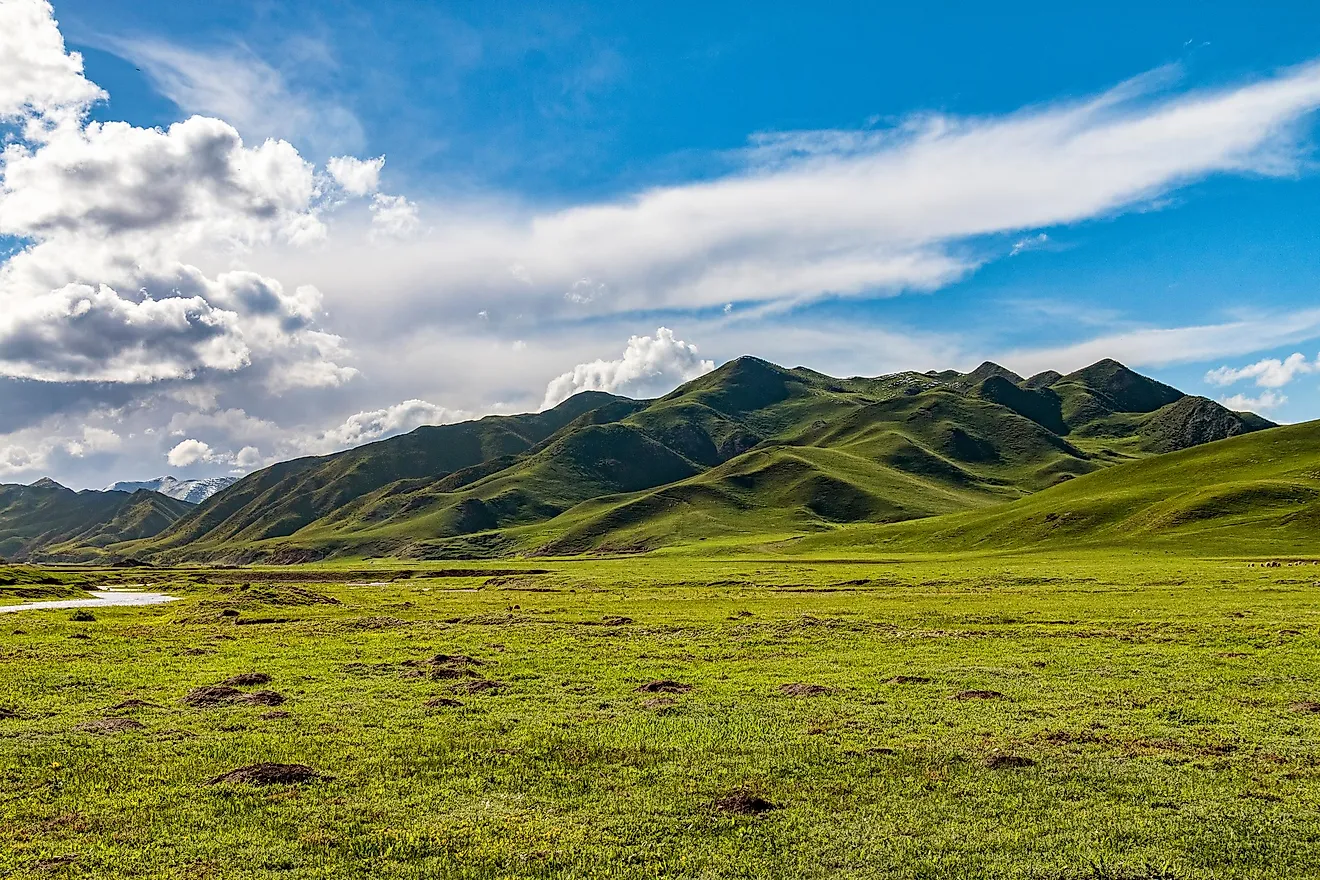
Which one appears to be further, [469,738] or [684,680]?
[684,680]

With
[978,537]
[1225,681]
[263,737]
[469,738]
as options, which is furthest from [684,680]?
[978,537]

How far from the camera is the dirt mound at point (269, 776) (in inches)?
822

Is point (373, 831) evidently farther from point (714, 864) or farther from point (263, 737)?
point (263, 737)

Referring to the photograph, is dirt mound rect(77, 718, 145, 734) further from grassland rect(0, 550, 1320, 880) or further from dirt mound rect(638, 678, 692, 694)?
dirt mound rect(638, 678, 692, 694)

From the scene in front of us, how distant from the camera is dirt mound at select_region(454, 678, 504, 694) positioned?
111 ft

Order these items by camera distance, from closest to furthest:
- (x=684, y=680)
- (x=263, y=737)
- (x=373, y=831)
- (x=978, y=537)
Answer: (x=373, y=831)
(x=263, y=737)
(x=684, y=680)
(x=978, y=537)

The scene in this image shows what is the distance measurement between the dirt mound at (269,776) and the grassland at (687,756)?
52 centimetres

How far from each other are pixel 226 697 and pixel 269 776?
13.1 m

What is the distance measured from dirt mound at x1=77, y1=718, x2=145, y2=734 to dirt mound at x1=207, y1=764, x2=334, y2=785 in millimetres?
7816

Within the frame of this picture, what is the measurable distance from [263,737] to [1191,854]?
2582cm

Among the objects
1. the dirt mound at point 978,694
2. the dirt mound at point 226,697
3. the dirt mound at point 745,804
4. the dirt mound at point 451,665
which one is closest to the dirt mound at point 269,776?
the dirt mound at point 226,697

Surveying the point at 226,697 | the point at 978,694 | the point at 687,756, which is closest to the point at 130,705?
the point at 226,697

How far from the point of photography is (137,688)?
34.5 metres

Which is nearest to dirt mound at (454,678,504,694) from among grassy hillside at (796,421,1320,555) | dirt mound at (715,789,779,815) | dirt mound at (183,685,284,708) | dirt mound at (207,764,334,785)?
dirt mound at (183,685,284,708)
